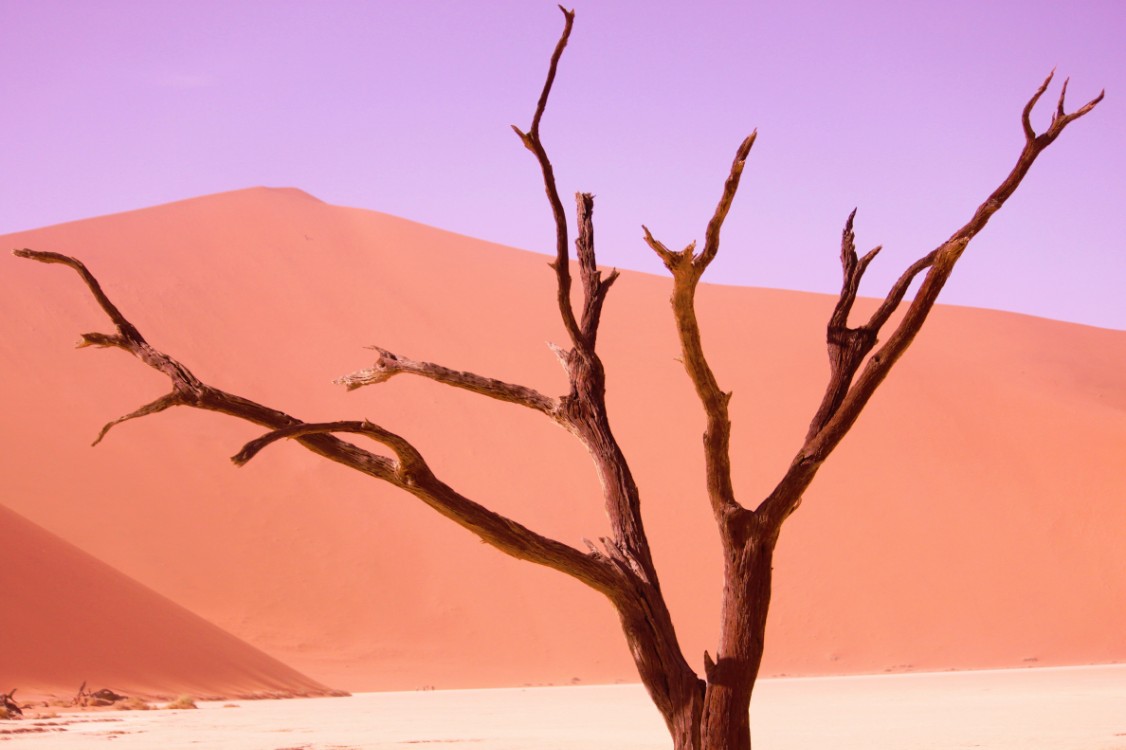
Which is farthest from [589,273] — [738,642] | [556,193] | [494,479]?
[494,479]

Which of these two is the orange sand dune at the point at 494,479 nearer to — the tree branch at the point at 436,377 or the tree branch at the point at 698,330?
the tree branch at the point at 436,377

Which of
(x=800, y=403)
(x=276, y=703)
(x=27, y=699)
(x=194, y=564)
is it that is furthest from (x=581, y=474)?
(x=27, y=699)

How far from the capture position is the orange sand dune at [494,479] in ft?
92.1

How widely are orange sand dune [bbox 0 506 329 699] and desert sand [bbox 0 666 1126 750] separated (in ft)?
3.34

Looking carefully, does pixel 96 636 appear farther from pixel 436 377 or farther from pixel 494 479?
pixel 494 479

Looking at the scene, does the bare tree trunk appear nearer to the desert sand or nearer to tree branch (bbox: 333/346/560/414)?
tree branch (bbox: 333/346/560/414)

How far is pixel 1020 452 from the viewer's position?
36.5 metres

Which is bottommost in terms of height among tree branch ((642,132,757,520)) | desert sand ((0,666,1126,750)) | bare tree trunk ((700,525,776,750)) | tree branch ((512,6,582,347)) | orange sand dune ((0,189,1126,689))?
bare tree trunk ((700,525,776,750))

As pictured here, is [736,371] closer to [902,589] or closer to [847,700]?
[902,589]

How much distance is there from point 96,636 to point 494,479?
678 inches

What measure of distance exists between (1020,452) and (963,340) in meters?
13.0

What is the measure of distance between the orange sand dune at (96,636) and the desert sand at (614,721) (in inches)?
40.1

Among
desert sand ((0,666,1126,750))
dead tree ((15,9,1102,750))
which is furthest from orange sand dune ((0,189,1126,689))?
dead tree ((15,9,1102,750))

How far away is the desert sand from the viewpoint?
1089 centimetres
